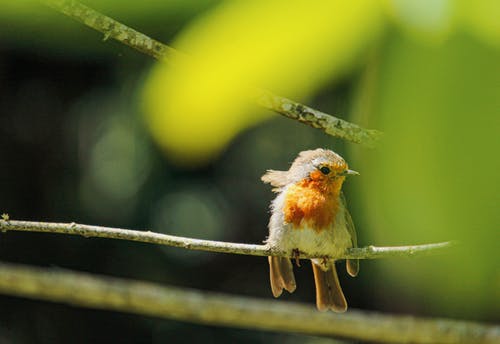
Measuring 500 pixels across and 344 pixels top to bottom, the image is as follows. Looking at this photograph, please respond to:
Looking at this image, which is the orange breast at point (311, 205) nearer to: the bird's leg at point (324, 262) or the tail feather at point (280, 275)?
the bird's leg at point (324, 262)

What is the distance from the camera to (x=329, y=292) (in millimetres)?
3727

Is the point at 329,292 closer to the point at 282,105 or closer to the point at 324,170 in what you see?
the point at 324,170

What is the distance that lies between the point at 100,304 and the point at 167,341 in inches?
22.5

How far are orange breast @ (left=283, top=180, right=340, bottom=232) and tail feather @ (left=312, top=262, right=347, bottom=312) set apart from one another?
0.48 meters

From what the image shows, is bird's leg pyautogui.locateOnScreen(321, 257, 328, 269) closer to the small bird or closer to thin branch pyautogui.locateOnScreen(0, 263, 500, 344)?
the small bird

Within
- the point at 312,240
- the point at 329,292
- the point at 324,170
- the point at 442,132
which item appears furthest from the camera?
the point at 329,292

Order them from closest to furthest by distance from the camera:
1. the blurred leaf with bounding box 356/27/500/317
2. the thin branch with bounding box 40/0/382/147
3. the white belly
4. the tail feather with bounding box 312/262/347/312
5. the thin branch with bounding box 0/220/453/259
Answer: the blurred leaf with bounding box 356/27/500/317 < the thin branch with bounding box 40/0/382/147 < the thin branch with bounding box 0/220/453/259 < the white belly < the tail feather with bounding box 312/262/347/312

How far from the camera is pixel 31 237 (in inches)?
202

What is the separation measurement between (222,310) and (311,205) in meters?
1.80

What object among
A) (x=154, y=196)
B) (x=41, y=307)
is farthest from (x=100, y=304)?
(x=154, y=196)

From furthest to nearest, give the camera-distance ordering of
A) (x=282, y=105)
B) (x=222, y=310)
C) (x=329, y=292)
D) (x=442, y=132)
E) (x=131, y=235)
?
(x=222, y=310) < (x=329, y=292) < (x=131, y=235) < (x=282, y=105) < (x=442, y=132)

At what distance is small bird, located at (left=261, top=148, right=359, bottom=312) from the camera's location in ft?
10.5

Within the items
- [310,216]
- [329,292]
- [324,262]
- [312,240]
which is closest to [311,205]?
[310,216]

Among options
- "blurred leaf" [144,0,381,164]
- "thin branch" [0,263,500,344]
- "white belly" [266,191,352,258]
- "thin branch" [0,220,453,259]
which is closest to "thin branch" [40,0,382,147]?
"blurred leaf" [144,0,381,164]
